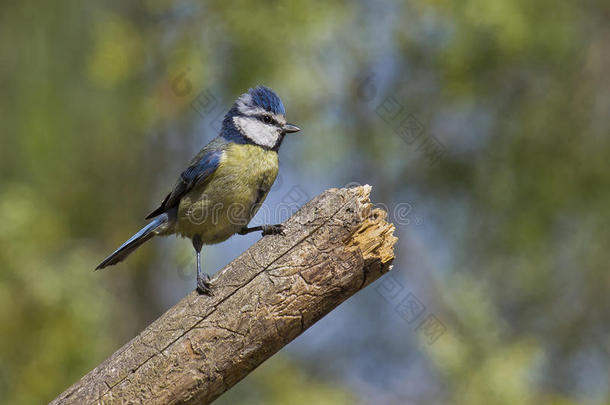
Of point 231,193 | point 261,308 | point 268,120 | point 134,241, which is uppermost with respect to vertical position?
point 268,120

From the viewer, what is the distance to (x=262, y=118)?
4.09 metres

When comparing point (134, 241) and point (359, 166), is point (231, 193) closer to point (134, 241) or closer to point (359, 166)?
point (134, 241)

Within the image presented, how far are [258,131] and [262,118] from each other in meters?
0.10

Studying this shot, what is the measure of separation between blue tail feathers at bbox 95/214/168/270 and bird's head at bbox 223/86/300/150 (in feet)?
2.46

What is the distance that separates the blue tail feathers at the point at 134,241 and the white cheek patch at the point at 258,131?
0.73m

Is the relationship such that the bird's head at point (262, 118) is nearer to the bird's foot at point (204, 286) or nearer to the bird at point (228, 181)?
the bird at point (228, 181)

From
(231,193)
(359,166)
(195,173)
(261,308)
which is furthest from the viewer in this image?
(359,166)

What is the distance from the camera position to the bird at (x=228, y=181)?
12.6ft

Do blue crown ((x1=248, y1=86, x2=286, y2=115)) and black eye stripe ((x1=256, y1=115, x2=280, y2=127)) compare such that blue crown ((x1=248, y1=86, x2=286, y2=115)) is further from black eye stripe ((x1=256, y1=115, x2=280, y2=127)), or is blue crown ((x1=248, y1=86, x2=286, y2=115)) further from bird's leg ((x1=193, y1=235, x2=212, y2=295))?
bird's leg ((x1=193, y1=235, x2=212, y2=295))

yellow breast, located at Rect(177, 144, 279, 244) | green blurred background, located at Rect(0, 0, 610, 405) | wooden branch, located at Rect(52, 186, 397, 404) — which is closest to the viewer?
wooden branch, located at Rect(52, 186, 397, 404)

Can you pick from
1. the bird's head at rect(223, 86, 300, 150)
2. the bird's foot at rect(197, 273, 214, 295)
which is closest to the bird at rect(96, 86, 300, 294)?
the bird's head at rect(223, 86, 300, 150)

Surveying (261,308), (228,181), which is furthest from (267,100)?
(261,308)

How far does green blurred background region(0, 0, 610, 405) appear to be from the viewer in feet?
16.2

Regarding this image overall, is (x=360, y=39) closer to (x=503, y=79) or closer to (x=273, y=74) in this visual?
(x=273, y=74)
